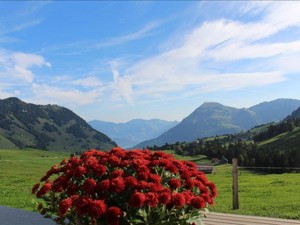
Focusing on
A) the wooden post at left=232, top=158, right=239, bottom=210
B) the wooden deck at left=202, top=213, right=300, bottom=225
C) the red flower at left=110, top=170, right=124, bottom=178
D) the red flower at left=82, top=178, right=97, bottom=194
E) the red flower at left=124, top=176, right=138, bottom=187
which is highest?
the red flower at left=110, top=170, right=124, bottom=178

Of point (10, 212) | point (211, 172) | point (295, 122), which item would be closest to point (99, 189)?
point (10, 212)

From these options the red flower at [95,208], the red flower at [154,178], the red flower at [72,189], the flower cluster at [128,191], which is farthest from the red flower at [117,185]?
the red flower at [72,189]

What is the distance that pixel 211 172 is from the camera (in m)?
80.8

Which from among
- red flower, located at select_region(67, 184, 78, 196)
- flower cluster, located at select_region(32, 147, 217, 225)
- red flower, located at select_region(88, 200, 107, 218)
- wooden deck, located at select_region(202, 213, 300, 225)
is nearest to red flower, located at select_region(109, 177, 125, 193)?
flower cluster, located at select_region(32, 147, 217, 225)

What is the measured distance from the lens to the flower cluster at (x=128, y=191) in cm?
→ 661

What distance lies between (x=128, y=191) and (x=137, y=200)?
700mm

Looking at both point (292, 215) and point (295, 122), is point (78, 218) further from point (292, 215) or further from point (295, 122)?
point (295, 122)

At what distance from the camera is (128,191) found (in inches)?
281

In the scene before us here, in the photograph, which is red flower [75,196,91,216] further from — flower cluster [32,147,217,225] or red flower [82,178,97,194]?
red flower [82,178,97,194]

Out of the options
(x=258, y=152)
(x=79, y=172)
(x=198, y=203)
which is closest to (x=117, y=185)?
(x=79, y=172)

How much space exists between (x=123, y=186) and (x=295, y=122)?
202 metres

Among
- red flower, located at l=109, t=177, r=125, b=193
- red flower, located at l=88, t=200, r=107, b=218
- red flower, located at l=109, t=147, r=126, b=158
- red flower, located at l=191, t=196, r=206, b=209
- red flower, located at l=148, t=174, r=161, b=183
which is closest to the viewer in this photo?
red flower, located at l=88, t=200, r=107, b=218

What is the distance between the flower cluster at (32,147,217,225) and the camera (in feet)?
21.7

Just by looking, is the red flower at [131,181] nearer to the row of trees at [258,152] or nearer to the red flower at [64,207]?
the red flower at [64,207]
